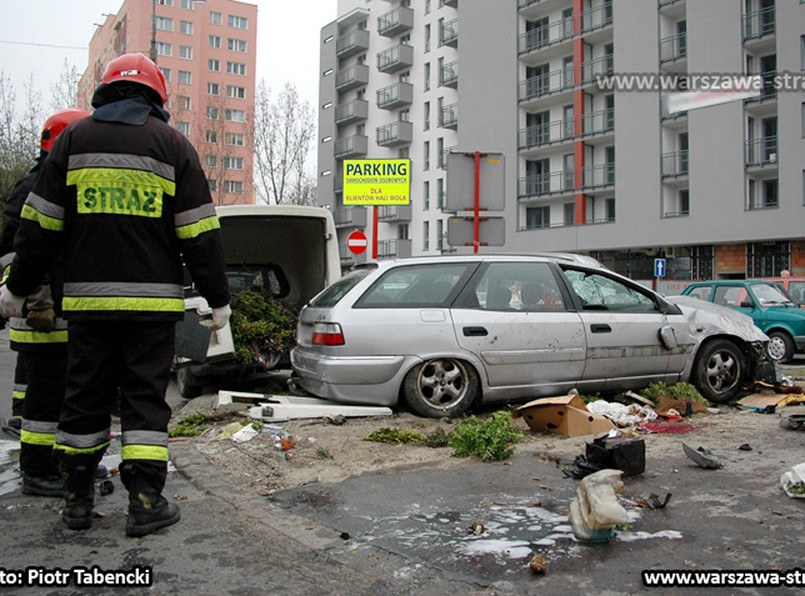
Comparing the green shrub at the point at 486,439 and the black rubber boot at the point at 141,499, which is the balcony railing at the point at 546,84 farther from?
the black rubber boot at the point at 141,499

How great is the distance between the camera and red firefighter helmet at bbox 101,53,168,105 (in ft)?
11.2

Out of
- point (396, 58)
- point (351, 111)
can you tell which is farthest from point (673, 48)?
point (351, 111)

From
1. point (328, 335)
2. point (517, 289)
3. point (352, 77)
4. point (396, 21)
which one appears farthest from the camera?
point (352, 77)

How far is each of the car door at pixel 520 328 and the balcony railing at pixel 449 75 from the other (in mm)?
39802

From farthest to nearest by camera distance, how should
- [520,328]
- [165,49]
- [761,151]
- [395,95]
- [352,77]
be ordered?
[165,49] < [352,77] < [395,95] < [761,151] < [520,328]

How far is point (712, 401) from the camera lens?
705cm

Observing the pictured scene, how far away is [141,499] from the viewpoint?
320 cm

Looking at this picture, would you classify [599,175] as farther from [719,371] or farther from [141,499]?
[141,499]

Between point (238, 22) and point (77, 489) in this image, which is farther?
point (238, 22)

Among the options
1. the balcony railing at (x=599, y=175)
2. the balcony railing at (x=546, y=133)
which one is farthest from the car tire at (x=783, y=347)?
the balcony railing at (x=546, y=133)

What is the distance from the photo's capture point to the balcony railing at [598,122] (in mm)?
33562

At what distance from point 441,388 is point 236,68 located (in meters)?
77.9

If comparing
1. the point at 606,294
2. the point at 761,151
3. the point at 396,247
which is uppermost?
the point at 761,151

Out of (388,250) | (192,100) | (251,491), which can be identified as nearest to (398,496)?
(251,491)
